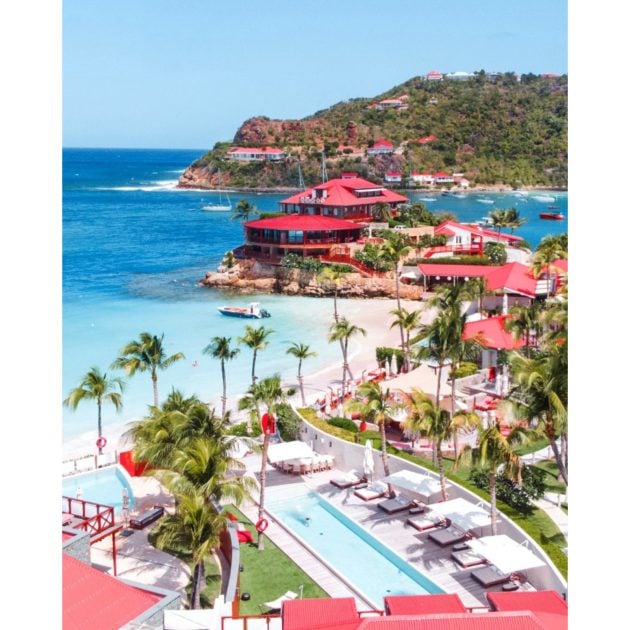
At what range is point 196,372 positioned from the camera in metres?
25.4

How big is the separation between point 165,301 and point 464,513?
2849 cm

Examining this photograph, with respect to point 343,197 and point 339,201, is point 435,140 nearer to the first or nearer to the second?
point 343,197

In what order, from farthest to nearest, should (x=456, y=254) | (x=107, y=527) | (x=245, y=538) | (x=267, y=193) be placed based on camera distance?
(x=267, y=193) < (x=456, y=254) < (x=245, y=538) < (x=107, y=527)

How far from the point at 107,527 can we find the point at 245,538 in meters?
2.47

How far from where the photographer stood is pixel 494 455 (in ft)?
37.3

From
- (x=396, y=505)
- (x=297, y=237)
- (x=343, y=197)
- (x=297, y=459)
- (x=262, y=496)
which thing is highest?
(x=343, y=197)

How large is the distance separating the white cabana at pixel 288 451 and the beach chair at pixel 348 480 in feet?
3.09

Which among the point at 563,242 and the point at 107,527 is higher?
the point at 563,242

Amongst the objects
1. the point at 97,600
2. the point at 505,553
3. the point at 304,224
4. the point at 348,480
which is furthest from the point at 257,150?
the point at 97,600

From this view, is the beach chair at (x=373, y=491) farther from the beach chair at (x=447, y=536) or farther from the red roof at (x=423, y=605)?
the red roof at (x=423, y=605)

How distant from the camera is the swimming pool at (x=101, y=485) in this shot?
13969 millimetres

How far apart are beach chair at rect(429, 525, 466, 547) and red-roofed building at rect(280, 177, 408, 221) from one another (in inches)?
1479

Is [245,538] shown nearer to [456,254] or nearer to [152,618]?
[152,618]
